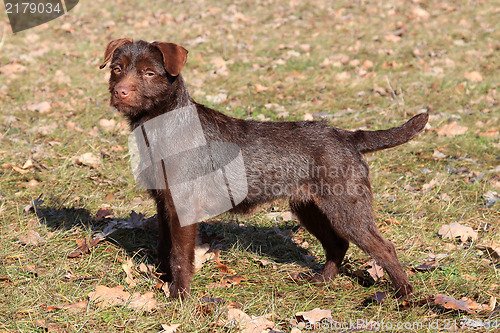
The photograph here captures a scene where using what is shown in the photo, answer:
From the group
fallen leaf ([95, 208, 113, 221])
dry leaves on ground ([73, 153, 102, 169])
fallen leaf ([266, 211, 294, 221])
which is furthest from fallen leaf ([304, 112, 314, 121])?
fallen leaf ([95, 208, 113, 221])

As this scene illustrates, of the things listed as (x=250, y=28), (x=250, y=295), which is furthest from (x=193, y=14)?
(x=250, y=295)

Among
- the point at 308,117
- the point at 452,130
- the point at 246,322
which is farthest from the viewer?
the point at 308,117

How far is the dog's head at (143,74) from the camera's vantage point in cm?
351

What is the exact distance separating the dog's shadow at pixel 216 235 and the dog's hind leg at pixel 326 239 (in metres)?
0.25

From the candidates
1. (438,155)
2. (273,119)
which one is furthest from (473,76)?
(273,119)

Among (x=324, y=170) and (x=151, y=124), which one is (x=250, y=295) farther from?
(x=151, y=124)

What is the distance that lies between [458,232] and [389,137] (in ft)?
4.58

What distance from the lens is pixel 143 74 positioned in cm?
356

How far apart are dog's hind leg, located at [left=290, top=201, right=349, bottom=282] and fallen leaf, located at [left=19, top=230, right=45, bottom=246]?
Answer: 2.21 m

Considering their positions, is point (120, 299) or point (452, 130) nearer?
point (120, 299)

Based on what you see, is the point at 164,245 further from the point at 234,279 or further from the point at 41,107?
the point at 41,107

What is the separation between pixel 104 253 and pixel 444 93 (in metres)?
6.14

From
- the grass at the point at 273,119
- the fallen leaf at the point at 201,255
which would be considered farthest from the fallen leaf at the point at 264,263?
the fallen leaf at the point at 201,255

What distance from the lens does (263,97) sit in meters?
7.76
